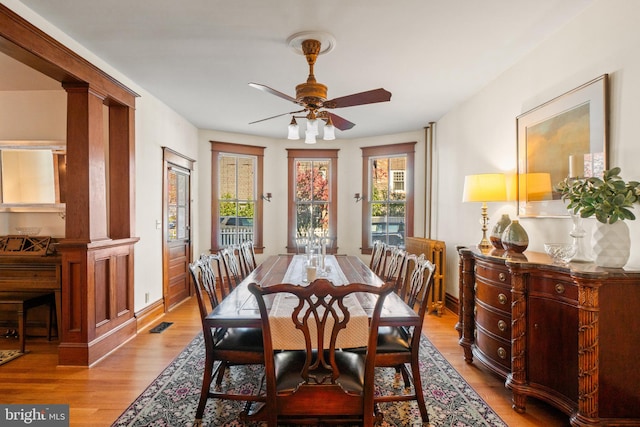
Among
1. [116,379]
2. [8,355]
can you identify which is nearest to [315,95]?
[116,379]

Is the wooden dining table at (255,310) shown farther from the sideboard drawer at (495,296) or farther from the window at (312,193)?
the window at (312,193)

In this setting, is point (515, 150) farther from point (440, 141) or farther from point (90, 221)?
point (90, 221)

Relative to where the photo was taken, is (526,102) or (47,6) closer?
(47,6)

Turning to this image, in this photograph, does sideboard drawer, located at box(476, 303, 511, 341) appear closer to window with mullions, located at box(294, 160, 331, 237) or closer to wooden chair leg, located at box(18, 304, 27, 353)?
window with mullions, located at box(294, 160, 331, 237)

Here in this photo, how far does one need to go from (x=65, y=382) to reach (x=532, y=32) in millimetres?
4476

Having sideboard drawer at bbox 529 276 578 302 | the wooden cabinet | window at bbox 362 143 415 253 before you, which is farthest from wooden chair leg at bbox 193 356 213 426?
window at bbox 362 143 415 253

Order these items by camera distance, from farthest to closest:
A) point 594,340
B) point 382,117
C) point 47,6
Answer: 1. point 382,117
2. point 47,6
3. point 594,340

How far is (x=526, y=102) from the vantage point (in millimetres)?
3119

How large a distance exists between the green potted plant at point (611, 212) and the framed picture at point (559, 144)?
1.30 ft

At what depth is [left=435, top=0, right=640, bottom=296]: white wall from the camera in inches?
83.6

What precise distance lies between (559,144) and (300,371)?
2508 millimetres

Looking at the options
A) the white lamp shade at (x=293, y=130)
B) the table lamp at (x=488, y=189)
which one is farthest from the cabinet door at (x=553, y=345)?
the white lamp shade at (x=293, y=130)

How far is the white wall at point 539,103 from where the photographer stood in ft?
6.97

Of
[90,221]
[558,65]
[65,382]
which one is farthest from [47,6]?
[558,65]
